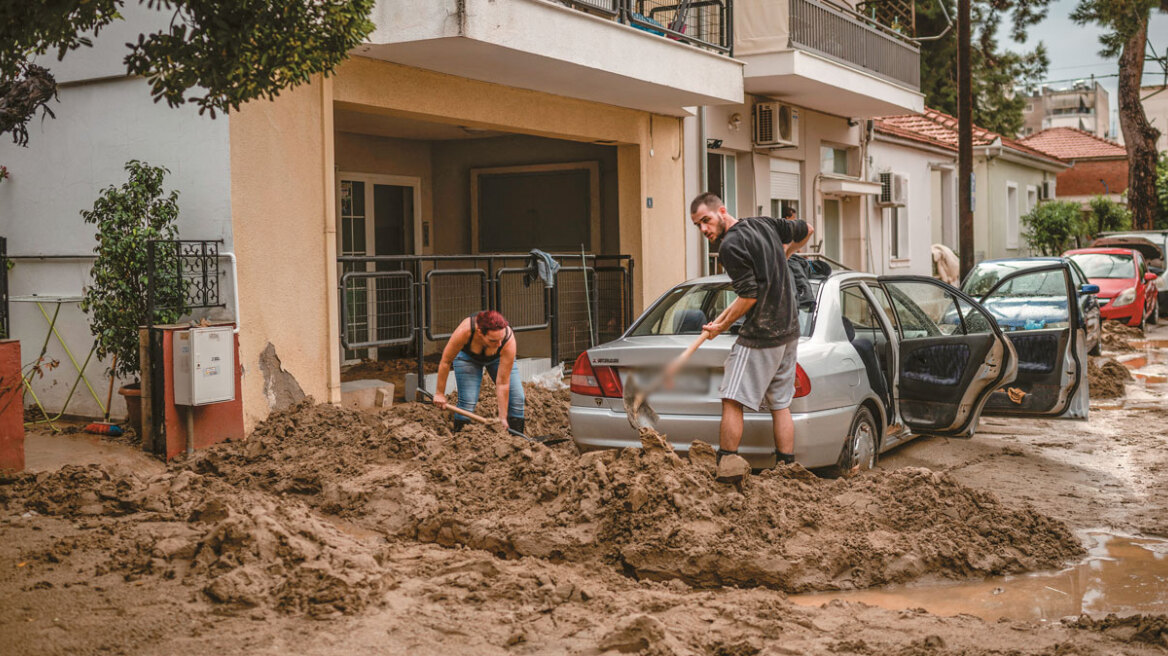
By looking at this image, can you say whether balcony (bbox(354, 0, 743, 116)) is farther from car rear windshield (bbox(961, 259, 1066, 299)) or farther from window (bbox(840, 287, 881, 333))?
car rear windshield (bbox(961, 259, 1066, 299))

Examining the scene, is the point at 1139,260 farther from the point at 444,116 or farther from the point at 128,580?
the point at 128,580

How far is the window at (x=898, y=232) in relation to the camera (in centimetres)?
2275

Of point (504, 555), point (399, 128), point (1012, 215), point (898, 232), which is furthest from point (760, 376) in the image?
point (1012, 215)

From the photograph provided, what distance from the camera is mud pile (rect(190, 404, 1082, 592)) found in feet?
18.4

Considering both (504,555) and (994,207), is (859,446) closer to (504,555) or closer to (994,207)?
(504,555)

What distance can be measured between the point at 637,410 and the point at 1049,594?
8.52 ft

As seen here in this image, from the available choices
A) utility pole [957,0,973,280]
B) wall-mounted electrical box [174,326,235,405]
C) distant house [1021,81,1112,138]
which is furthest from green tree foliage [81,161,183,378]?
→ distant house [1021,81,1112,138]

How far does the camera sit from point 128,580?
5.24 meters

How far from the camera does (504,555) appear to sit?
5980 mm

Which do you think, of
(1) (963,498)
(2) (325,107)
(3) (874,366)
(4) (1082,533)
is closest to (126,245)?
(2) (325,107)

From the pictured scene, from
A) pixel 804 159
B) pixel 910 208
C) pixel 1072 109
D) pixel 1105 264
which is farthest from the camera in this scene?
pixel 1072 109

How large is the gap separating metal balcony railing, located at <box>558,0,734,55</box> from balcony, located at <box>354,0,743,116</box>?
0.06 feet

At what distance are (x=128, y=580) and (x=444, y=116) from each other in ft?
22.3

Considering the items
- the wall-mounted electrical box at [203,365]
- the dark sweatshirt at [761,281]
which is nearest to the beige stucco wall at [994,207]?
the dark sweatshirt at [761,281]
